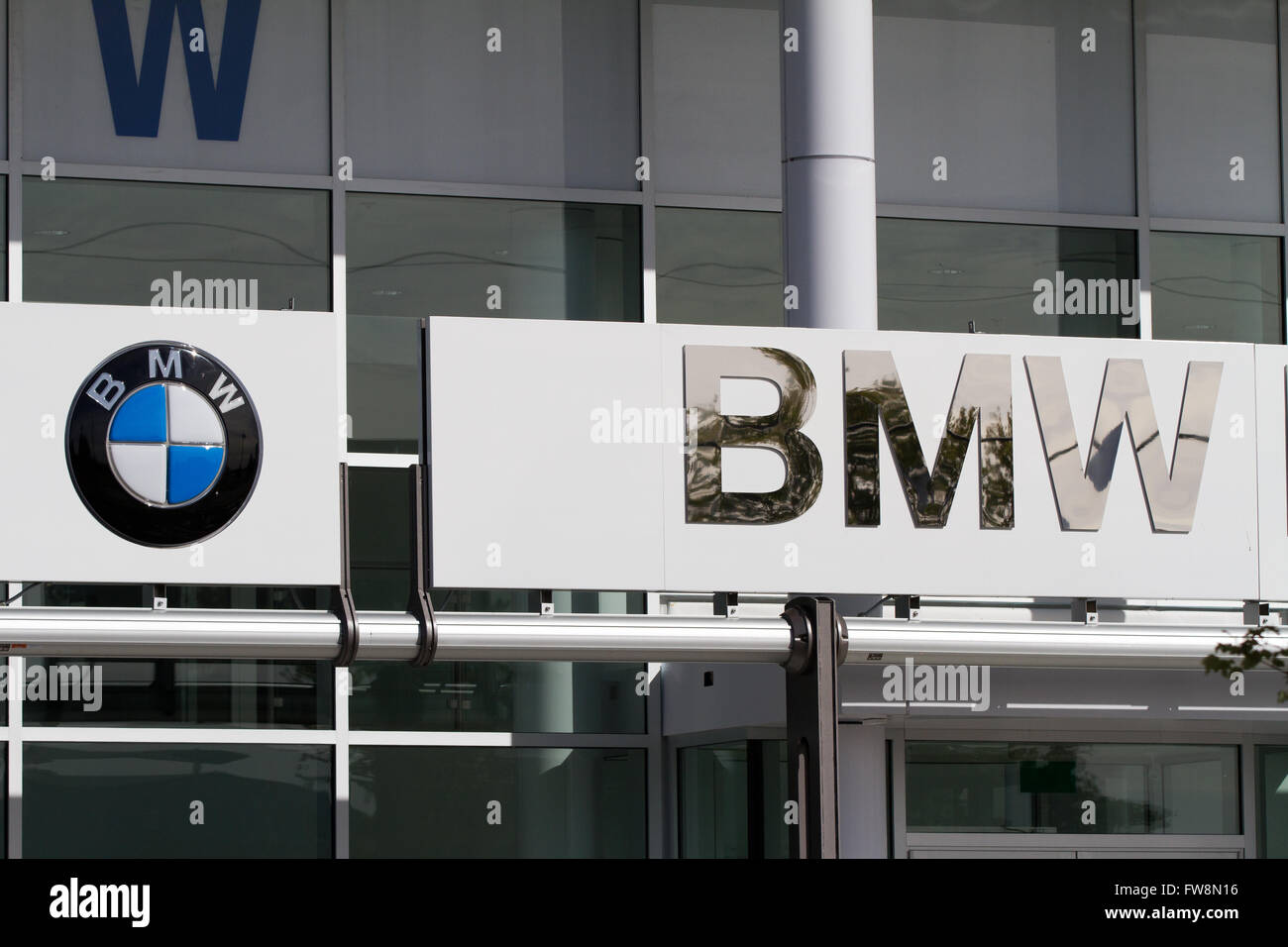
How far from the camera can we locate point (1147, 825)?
40.5 ft

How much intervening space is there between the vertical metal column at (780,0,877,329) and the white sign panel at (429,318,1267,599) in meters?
0.76

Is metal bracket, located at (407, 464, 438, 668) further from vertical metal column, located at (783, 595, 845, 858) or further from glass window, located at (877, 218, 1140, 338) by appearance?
glass window, located at (877, 218, 1140, 338)

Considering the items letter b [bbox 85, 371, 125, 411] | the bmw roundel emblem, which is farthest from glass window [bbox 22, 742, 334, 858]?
letter b [bbox 85, 371, 125, 411]

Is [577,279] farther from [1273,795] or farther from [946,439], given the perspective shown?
[1273,795]

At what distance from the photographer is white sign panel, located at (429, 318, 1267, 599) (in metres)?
9.71

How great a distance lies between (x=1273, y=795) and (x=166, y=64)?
917 centimetres

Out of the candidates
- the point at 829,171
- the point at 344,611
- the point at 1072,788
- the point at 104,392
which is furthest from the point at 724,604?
the point at 1072,788

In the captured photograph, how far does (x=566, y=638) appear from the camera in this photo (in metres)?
9.33

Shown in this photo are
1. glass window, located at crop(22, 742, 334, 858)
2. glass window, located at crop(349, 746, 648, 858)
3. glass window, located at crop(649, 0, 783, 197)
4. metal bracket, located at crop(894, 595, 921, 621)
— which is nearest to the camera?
metal bracket, located at crop(894, 595, 921, 621)

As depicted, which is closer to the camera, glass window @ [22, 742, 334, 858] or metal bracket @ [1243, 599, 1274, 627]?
metal bracket @ [1243, 599, 1274, 627]

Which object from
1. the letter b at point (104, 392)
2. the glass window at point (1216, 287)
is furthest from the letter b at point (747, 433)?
the glass window at point (1216, 287)

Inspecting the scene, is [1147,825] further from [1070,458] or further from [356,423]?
[356,423]

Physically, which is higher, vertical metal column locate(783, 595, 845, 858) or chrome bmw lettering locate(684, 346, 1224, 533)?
chrome bmw lettering locate(684, 346, 1224, 533)

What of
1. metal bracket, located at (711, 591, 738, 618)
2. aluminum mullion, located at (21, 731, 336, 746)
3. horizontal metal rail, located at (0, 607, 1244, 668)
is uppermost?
metal bracket, located at (711, 591, 738, 618)
